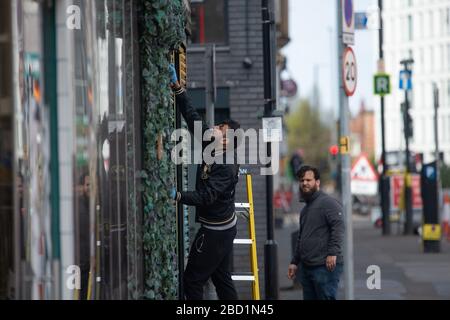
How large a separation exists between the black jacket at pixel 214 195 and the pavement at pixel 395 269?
5427 mm

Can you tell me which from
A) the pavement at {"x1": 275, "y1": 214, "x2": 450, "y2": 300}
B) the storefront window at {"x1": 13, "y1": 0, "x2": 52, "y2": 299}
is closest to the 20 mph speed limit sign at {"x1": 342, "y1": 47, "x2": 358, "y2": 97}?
the pavement at {"x1": 275, "y1": 214, "x2": 450, "y2": 300}

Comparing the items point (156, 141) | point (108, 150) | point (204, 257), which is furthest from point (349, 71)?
point (108, 150)

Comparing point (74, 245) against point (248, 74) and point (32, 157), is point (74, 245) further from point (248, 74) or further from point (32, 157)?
point (248, 74)

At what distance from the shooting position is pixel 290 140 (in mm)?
130375

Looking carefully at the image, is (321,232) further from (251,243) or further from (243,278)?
(243,278)

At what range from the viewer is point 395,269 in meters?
19.9

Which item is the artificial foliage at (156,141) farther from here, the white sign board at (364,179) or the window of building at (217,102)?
the white sign board at (364,179)

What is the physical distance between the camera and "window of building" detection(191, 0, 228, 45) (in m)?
17.0

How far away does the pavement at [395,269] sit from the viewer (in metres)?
15.5

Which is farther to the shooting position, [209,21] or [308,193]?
[209,21]

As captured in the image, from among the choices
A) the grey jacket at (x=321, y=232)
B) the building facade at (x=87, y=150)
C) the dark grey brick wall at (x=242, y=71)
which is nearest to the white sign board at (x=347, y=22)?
the grey jacket at (x=321, y=232)

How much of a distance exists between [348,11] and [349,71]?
684 mm
